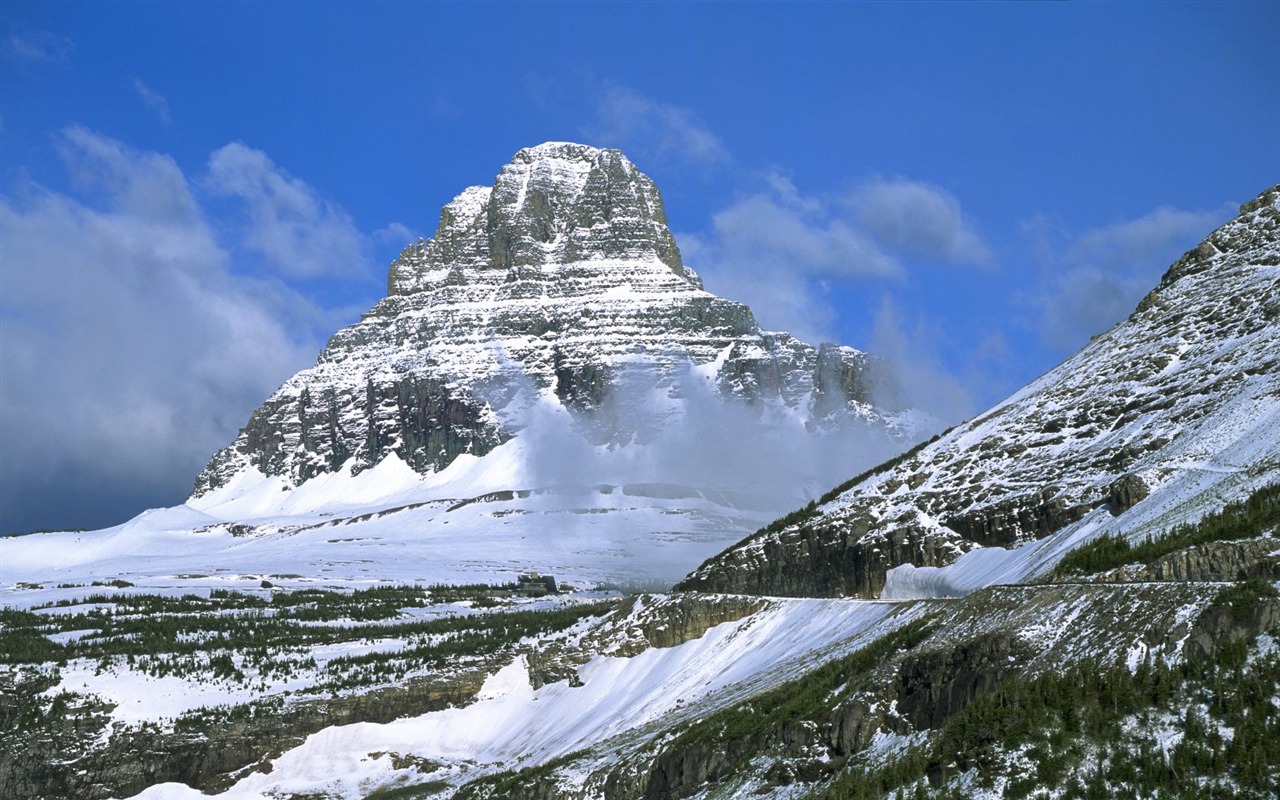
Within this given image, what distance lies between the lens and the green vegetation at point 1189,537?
102ft

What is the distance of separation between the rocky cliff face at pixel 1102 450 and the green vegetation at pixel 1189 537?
2278 mm

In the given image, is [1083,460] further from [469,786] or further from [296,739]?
[296,739]

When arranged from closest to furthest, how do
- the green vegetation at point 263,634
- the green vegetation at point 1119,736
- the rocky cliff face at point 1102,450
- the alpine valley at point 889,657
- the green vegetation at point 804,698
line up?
the green vegetation at point 1119,736 < the alpine valley at point 889,657 < the green vegetation at point 804,698 < the rocky cliff face at point 1102,450 < the green vegetation at point 263,634

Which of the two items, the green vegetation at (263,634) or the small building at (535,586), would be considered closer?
the green vegetation at (263,634)

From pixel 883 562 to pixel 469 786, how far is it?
55.5 feet

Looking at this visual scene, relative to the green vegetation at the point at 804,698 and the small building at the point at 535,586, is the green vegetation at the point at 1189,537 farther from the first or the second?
the small building at the point at 535,586

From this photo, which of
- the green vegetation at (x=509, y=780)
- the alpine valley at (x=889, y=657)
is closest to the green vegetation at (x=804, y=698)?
the alpine valley at (x=889, y=657)

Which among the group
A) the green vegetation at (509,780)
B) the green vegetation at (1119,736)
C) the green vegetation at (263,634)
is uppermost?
the green vegetation at (263,634)

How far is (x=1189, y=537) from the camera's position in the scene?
1280 inches

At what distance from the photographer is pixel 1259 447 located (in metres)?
39.2

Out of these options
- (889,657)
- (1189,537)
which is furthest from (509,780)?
(1189,537)

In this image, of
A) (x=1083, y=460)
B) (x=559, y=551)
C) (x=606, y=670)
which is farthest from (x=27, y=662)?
(x=559, y=551)

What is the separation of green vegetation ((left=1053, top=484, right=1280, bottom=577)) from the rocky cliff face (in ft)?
7.47

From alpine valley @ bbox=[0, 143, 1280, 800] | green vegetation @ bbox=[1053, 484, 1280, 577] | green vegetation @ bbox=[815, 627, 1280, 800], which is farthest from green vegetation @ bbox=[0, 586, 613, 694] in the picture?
green vegetation @ bbox=[815, 627, 1280, 800]
